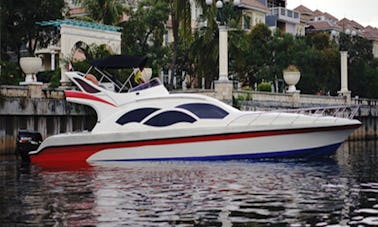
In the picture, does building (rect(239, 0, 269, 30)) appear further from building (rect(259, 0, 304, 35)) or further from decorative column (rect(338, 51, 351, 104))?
decorative column (rect(338, 51, 351, 104))

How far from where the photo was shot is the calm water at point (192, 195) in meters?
13.3

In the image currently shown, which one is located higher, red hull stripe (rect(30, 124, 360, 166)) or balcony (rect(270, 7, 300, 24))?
balcony (rect(270, 7, 300, 24))

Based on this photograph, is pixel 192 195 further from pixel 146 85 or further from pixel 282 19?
pixel 282 19

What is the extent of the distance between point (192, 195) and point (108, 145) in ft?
35.9

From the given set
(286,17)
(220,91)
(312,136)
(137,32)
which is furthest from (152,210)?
(286,17)

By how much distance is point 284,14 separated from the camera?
93250mm

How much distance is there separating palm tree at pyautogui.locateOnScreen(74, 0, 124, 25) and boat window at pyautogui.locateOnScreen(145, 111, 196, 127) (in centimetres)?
2768

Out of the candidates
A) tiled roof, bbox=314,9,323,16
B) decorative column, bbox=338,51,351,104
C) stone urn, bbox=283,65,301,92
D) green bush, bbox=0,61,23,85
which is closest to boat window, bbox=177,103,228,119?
green bush, bbox=0,61,23,85

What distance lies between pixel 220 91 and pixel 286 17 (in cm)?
5344

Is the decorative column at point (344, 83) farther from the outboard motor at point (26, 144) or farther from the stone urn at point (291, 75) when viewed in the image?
the outboard motor at point (26, 144)

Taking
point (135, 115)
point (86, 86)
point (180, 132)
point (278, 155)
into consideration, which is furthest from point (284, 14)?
point (180, 132)

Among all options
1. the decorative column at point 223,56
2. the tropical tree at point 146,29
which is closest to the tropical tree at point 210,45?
the tropical tree at point 146,29

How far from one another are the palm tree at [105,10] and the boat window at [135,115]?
2706 centimetres

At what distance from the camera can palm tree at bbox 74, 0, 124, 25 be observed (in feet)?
175
